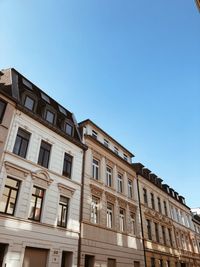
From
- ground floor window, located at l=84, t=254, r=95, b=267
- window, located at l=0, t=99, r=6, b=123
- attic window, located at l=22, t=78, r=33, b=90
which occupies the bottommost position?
ground floor window, located at l=84, t=254, r=95, b=267

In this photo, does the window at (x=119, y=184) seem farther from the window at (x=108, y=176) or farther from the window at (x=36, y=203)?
the window at (x=36, y=203)

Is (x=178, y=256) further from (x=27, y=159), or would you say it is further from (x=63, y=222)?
(x=27, y=159)

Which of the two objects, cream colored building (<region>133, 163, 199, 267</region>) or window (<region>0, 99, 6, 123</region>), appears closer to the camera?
window (<region>0, 99, 6, 123</region>)

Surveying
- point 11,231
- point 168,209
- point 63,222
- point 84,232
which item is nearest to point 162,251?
point 168,209

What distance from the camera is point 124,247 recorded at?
18516mm

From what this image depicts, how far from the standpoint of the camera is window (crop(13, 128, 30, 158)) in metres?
13.9

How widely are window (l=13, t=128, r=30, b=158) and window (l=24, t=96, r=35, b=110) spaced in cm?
202

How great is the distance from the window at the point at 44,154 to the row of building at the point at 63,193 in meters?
0.07

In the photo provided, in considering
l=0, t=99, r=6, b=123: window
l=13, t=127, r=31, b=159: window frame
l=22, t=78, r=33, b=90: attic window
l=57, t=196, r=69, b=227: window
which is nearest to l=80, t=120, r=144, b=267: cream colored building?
l=57, t=196, r=69, b=227: window

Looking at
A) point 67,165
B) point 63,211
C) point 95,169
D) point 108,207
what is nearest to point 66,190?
point 63,211

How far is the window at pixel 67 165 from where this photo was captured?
53.9 ft

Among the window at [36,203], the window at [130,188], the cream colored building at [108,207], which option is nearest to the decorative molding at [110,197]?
the cream colored building at [108,207]

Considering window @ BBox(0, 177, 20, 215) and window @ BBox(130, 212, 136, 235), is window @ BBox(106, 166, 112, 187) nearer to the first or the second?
window @ BBox(130, 212, 136, 235)

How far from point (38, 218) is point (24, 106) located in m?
6.95
